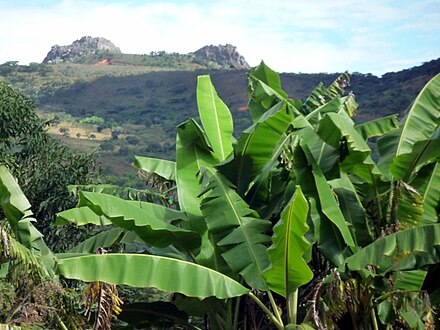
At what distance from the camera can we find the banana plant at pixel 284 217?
7023 mm

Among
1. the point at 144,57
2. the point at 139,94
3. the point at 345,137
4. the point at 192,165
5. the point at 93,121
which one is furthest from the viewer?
the point at 144,57

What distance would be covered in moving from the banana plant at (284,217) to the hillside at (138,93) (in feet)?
80.8

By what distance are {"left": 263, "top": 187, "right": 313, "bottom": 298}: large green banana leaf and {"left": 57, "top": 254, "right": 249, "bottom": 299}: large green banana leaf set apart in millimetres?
391

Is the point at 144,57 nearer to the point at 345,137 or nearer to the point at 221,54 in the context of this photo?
the point at 221,54

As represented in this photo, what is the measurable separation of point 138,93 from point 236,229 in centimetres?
5691

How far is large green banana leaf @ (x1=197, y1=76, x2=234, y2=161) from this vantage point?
922 cm

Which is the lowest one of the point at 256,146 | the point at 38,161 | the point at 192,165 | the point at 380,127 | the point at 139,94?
the point at 139,94

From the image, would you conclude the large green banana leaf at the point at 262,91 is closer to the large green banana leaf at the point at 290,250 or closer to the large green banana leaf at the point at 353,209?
the large green banana leaf at the point at 353,209

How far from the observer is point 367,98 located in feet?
135

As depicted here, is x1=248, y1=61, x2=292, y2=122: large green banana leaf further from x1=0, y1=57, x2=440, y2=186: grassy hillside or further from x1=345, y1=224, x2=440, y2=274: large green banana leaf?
x1=0, y1=57, x2=440, y2=186: grassy hillside

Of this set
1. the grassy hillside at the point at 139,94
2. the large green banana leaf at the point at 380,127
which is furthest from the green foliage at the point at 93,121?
the large green banana leaf at the point at 380,127

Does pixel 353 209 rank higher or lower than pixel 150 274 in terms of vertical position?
higher

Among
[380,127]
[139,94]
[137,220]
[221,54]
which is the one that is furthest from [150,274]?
[221,54]

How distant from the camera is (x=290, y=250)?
6.89 m
